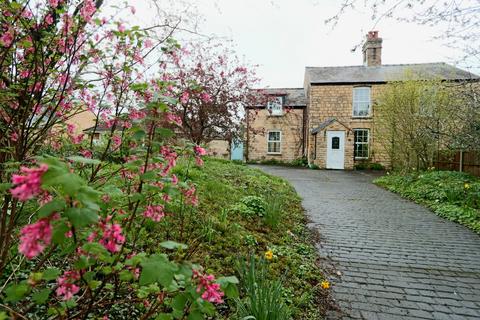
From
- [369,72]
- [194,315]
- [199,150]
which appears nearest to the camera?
[194,315]

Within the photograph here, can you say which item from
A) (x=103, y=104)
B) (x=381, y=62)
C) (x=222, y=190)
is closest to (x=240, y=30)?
(x=222, y=190)

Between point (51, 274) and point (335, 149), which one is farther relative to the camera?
point (335, 149)

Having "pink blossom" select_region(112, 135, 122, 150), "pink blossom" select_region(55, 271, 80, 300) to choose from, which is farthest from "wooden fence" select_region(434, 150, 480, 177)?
"pink blossom" select_region(55, 271, 80, 300)

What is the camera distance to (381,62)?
2109 cm

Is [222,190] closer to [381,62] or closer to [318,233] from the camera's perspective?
[318,233]

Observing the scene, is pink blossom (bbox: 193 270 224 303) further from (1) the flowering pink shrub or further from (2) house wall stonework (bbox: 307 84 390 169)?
(2) house wall stonework (bbox: 307 84 390 169)

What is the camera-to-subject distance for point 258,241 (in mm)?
4031

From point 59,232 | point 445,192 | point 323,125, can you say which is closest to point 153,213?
point 59,232

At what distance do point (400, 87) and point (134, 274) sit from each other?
42.7 feet

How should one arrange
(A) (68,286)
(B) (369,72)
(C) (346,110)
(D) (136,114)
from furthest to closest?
(B) (369,72), (C) (346,110), (D) (136,114), (A) (68,286)

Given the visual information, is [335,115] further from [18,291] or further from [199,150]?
[18,291]

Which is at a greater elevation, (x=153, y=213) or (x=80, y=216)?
(x=80, y=216)

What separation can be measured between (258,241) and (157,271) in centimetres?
306

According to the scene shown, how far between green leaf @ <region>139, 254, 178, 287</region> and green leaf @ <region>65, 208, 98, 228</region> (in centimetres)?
31
